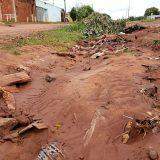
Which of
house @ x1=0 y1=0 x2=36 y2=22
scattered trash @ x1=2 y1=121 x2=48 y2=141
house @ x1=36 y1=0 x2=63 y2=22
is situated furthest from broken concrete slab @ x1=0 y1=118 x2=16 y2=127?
house @ x1=36 y1=0 x2=63 y2=22

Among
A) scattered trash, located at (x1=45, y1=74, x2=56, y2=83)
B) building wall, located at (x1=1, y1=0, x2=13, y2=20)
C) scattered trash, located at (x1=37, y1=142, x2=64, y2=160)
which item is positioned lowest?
scattered trash, located at (x1=37, y1=142, x2=64, y2=160)

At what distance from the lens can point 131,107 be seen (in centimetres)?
580

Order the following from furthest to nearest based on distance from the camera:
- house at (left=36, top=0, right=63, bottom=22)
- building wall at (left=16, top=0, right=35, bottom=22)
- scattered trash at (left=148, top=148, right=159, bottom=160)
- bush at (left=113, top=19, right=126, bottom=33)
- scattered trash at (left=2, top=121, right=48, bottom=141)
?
house at (left=36, top=0, right=63, bottom=22) < building wall at (left=16, top=0, right=35, bottom=22) < bush at (left=113, top=19, right=126, bottom=33) < scattered trash at (left=2, top=121, right=48, bottom=141) < scattered trash at (left=148, top=148, right=159, bottom=160)

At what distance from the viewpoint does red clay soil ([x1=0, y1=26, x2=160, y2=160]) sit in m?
5.06

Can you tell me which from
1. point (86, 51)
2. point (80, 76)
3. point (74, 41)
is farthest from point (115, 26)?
point (80, 76)

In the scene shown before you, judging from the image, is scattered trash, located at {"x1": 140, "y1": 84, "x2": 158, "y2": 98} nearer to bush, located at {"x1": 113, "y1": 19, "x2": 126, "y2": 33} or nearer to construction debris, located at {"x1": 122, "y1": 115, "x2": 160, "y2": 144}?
construction debris, located at {"x1": 122, "y1": 115, "x2": 160, "y2": 144}

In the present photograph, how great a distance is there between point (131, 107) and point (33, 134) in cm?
162

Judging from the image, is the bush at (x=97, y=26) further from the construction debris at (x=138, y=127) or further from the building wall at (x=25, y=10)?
the building wall at (x=25, y=10)

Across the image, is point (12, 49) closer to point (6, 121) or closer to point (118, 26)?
point (6, 121)

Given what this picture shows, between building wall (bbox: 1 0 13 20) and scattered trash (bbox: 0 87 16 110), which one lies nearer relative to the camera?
scattered trash (bbox: 0 87 16 110)

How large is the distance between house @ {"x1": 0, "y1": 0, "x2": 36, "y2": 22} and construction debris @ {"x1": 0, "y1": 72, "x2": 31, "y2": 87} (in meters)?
20.2

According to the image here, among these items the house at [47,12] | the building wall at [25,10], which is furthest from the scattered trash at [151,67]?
the house at [47,12]

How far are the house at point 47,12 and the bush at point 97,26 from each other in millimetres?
19274

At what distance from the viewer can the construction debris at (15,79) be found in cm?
718
